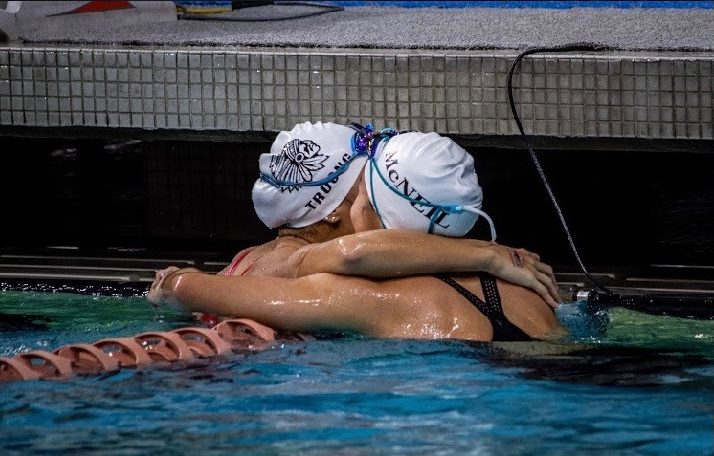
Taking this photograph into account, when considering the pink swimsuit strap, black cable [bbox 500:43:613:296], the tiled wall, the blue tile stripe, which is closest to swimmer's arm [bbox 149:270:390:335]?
the pink swimsuit strap

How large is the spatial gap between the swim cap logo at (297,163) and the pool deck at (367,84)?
3.84 ft

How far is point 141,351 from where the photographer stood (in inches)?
152

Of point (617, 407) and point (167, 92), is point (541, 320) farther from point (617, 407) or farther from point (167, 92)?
point (167, 92)

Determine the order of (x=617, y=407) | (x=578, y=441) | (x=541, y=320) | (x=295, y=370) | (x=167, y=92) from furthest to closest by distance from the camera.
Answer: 1. (x=167, y=92)
2. (x=541, y=320)
3. (x=295, y=370)
4. (x=617, y=407)
5. (x=578, y=441)

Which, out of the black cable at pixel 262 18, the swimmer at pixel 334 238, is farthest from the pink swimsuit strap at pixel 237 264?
the black cable at pixel 262 18

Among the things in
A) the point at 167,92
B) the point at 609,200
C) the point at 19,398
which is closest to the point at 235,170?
the point at 167,92

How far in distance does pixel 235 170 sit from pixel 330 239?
2.26 metres

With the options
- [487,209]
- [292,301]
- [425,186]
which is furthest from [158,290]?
[487,209]

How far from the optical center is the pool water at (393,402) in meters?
3.23

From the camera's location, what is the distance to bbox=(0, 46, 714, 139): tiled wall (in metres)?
5.36

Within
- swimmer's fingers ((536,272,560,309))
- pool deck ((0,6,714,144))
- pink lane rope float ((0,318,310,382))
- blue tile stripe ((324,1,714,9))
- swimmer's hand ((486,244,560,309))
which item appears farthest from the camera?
blue tile stripe ((324,1,714,9))

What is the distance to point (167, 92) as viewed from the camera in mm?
5695

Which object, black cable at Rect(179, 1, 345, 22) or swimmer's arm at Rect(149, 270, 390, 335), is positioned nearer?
swimmer's arm at Rect(149, 270, 390, 335)

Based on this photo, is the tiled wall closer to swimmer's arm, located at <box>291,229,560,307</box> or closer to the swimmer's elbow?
swimmer's arm, located at <box>291,229,560,307</box>
